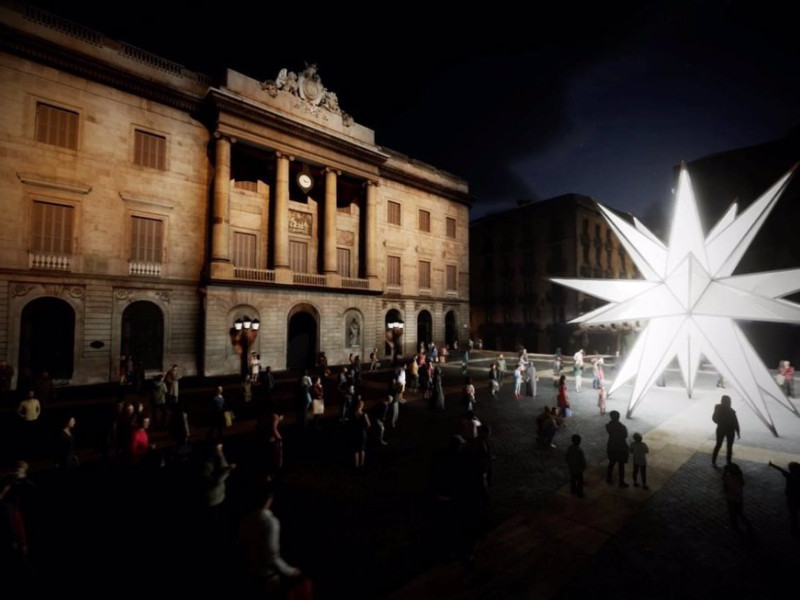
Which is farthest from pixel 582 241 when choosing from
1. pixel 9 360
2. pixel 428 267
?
pixel 9 360

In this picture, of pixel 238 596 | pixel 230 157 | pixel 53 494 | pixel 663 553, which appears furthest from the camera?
pixel 230 157

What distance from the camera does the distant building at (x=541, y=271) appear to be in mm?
40500

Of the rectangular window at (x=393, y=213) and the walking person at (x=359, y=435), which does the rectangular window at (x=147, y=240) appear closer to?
the rectangular window at (x=393, y=213)

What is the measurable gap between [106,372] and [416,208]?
82.6 feet

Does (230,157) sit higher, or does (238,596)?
(230,157)

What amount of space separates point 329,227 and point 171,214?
9526mm

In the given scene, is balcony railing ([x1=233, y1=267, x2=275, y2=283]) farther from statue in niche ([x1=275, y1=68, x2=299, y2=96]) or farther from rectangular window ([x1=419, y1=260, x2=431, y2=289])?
rectangular window ([x1=419, y1=260, x2=431, y2=289])

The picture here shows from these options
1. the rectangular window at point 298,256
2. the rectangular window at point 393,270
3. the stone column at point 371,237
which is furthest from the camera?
the rectangular window at point 393,270

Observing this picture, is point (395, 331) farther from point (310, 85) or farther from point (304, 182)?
point (310, 85)

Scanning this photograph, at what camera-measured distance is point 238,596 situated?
4.40 meters

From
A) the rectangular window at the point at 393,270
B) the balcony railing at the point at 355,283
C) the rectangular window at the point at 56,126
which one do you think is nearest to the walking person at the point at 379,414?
the balcony railing at the point at 355,283

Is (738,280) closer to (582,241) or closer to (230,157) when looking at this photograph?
(230,157)

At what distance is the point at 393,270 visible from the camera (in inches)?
1236

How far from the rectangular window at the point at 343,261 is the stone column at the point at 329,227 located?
2.37 m
